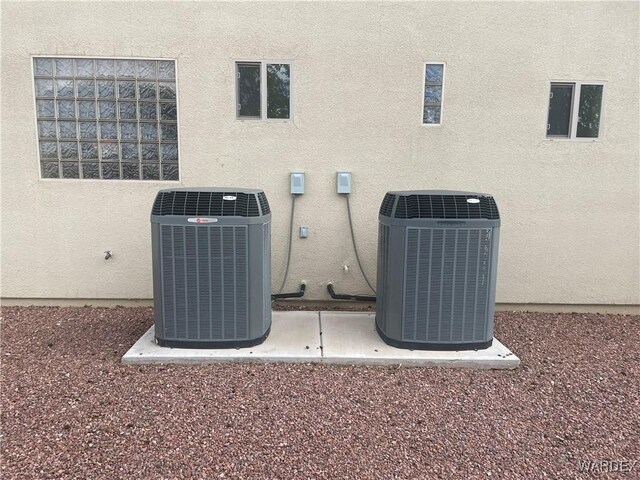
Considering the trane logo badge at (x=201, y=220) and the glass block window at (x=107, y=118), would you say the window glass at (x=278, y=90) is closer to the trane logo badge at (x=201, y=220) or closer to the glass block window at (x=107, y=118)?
the glass block window at (x=107, y=118)

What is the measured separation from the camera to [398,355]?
9.89 ft

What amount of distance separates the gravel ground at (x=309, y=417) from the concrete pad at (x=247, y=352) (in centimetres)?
8

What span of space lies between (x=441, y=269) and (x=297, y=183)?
165cm

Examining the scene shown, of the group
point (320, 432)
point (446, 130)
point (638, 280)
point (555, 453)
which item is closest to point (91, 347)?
point (320, 432)

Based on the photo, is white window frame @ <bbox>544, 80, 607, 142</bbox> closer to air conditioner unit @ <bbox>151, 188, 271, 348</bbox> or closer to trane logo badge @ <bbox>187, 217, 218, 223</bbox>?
air conditioner unit @ <bbox>151, 188, 271, 348</bbox>

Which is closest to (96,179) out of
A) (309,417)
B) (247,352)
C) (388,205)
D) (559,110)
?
(247,352)

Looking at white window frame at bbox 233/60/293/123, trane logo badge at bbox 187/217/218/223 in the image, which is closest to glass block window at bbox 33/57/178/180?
white window frame at bbox 233/60/293/123

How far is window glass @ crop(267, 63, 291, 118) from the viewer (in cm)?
389

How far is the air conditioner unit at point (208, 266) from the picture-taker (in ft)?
9.66

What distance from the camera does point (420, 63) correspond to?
12.7ft

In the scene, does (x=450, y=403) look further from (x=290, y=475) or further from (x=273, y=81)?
(x=273, y=81)

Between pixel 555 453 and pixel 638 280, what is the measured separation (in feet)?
10.1

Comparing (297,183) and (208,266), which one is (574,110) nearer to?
(297,183)

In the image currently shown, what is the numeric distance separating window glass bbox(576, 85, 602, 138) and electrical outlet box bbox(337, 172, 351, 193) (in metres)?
2.34
